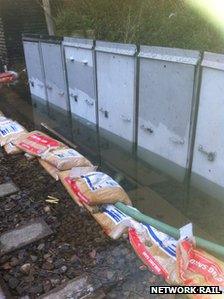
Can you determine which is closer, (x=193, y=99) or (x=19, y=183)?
(x=193, y=99)

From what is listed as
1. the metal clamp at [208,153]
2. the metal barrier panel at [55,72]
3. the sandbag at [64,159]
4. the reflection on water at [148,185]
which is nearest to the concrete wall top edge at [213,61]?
the metal clamp at [208,153]

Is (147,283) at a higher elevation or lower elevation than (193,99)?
lower

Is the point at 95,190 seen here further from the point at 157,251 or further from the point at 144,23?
the point at 144,23

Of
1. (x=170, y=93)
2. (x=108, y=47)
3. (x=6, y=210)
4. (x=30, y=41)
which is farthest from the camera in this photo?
(x=30, y=41)

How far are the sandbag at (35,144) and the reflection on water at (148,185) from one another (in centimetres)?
65

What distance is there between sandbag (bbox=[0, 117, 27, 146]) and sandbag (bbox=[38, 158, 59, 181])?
96cm

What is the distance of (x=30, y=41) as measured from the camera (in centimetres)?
780

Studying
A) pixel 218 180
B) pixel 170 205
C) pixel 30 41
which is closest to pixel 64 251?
pixel 170 205

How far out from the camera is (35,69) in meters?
8.09

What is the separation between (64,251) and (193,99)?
2.26m

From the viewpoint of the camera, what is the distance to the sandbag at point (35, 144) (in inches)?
196

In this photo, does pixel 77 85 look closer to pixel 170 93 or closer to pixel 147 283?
pixel 170 93

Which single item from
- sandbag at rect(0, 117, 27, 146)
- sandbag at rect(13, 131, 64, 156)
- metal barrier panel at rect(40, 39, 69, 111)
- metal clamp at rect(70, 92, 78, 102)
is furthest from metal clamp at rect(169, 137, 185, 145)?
metal barrier panel at rect(40, 39, 69, 111)

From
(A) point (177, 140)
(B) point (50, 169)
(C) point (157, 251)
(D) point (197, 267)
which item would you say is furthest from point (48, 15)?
(D) point (197, 267)
